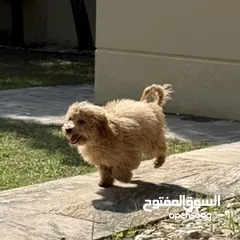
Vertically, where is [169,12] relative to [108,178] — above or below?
above

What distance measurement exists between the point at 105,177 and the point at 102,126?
0.53 meters

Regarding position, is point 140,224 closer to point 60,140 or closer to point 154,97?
point 154,97

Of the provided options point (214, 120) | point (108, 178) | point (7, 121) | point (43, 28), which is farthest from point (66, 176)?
point (43, 28)

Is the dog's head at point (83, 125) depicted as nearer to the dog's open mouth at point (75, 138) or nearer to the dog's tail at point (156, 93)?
the dog's open mouth at point (75, 138)

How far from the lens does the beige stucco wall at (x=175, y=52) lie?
1101cm

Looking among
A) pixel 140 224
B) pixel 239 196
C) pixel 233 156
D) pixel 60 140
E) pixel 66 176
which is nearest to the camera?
pixel 140 224

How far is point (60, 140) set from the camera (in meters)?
8.88

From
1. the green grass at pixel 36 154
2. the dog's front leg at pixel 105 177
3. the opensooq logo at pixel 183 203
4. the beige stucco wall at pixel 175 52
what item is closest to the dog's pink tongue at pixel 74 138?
the dog's front leg at pixel 105 177

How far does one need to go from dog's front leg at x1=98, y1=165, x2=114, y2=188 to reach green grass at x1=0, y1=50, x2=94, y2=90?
7.90 m

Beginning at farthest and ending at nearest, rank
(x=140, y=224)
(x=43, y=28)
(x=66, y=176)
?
(x=43, y=28) < (x=66, y=176) < (x=140, y=224)

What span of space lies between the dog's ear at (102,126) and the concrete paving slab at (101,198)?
500 mm

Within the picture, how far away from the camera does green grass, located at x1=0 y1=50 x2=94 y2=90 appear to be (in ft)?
50.4

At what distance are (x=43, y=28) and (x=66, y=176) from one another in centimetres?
1918

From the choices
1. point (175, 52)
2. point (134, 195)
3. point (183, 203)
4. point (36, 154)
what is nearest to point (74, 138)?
point (134, 195)
